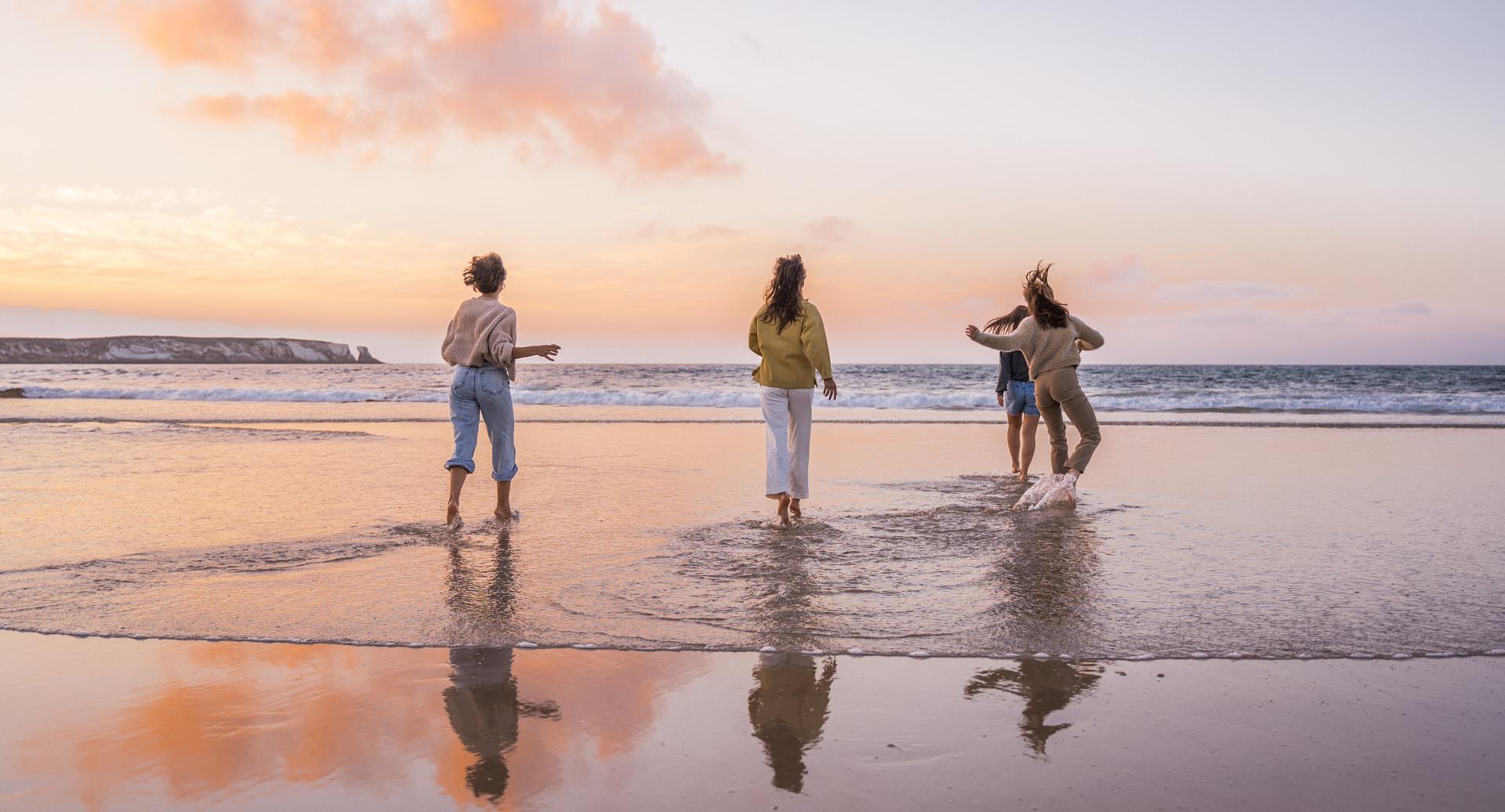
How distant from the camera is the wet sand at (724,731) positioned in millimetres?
2592

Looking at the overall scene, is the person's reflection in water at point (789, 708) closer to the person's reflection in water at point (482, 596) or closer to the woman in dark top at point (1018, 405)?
the person's reflection in water at point (482, 596)

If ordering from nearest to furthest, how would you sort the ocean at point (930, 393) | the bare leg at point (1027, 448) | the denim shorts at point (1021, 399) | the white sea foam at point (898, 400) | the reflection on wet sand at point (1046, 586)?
the reflection on wet sand at point (1046, 586) < the bare leg at point (1027, 448) < the denim shorts at point (1021, 399) < the white sea foam at point (898, 400) < the ocean at point (930, 393)

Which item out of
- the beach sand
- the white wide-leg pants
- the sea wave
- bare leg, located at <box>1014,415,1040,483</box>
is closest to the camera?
the beach sand

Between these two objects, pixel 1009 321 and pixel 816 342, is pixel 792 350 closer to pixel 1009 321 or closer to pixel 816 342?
pixel 816 342

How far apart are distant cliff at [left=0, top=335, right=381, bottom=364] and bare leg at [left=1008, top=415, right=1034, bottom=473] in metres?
147

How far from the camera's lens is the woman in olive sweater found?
743 centimetres

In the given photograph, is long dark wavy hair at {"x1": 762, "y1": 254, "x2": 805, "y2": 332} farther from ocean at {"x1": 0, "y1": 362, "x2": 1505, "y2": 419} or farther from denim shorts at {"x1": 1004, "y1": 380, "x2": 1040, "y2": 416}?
ocean at {"x1": 0, "y1": 362, "x2": 1505, "y2": 419}

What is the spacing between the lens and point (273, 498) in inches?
330

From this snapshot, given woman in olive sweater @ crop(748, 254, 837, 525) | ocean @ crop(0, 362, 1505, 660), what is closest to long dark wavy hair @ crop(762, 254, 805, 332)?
woman in olive sweater @ crop(748, 254, 837, 525)

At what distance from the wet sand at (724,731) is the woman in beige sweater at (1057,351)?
4505 mm

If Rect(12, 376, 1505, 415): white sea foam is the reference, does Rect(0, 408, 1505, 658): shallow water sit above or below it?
below

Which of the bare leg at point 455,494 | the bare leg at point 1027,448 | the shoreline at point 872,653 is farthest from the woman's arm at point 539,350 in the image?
the bare leg at point 1027,448

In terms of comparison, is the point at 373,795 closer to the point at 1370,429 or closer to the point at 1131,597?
the point at 1131,597

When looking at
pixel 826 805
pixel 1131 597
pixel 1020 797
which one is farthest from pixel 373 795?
pixel 1131 597
